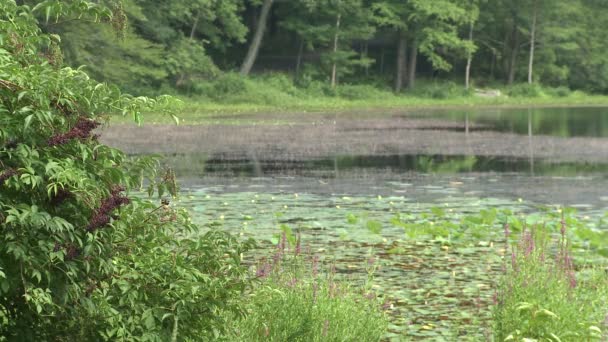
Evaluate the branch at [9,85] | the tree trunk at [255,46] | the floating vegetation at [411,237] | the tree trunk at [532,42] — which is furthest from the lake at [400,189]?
the tree trunk at [532,42]

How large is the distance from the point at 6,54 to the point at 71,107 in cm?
51

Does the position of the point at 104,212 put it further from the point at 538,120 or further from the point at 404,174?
the point at 538,120

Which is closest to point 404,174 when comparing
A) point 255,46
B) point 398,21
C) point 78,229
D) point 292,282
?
point 292,282

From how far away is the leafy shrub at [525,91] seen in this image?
58875mm

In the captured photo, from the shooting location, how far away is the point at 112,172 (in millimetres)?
4984

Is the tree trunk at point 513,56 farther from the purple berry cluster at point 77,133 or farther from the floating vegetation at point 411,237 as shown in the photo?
the purple berry cluster at point 77,133

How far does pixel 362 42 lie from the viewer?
6253cm

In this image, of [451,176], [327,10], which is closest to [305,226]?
[451,176]

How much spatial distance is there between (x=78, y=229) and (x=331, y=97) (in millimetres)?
46941

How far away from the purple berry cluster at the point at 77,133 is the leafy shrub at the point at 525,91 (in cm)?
5555

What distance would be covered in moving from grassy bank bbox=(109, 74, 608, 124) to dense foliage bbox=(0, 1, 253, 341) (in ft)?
96.9

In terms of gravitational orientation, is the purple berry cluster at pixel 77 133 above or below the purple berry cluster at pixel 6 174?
above

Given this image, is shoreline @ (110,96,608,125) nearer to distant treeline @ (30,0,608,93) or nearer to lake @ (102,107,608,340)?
lake @ (102,107,608,340)

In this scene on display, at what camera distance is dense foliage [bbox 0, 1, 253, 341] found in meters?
4.69
